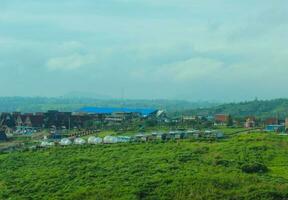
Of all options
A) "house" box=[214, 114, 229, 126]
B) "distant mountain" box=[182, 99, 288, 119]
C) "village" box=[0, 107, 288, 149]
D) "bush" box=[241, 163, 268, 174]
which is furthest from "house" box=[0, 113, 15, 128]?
"distant mountain" box=[182, 99, 288, 119]

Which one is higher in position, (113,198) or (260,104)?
(260,104)

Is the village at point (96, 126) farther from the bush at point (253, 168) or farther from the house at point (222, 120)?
the bush at point (253, 168)

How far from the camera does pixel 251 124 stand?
72.4 m

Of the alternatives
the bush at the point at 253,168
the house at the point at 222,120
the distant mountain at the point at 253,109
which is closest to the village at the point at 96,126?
the house at the point at 222,120

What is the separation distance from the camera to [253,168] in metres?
37.5

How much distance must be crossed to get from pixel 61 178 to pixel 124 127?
105ft

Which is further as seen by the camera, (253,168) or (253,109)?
(253,109)

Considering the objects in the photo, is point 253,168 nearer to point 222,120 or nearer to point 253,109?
point 222,120

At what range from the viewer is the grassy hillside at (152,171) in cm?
3259

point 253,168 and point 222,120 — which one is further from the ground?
point 222,120

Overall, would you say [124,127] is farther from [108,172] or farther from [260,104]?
[260,104]

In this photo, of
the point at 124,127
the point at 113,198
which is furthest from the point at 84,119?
the point at 113,198

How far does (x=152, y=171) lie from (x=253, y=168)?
249 inches

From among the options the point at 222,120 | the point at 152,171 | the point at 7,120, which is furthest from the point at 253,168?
the point at 7,120
